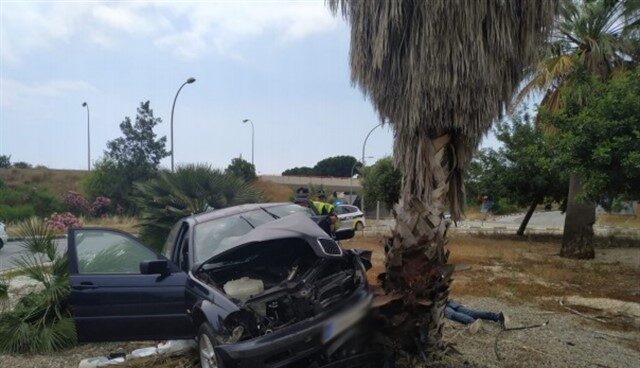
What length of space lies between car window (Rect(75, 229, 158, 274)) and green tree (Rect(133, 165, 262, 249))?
3.04m

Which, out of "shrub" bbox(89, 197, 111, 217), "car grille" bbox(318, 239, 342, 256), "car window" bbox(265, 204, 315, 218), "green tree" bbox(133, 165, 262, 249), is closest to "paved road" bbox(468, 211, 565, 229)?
"shrub" bbox(89, 197, 111, 217)

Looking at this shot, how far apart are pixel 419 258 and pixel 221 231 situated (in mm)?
2347

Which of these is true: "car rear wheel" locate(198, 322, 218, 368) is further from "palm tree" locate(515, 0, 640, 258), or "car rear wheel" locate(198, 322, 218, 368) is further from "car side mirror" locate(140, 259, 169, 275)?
"palm tree" locate(515, 0, 640, 258)

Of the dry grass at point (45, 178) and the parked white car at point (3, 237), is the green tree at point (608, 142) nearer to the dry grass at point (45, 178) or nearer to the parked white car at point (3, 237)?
the parked white car at point (3, 237)

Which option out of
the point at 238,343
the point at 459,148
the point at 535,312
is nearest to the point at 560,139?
the point at 535,312

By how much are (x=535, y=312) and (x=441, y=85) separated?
4.72 metres

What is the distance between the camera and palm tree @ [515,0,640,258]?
16.6 meters

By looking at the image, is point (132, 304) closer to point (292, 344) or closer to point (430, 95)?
point (292, 344)

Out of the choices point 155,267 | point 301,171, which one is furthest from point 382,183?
point 301,171

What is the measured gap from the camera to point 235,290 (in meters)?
5.06

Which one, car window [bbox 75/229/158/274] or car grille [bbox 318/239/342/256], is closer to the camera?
car grille [bbox 318/239/342/256]

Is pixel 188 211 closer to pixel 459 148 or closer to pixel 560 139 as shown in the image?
pixel 459 148

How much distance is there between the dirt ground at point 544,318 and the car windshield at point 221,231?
1189 mm

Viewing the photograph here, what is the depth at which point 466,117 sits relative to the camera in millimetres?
5559
